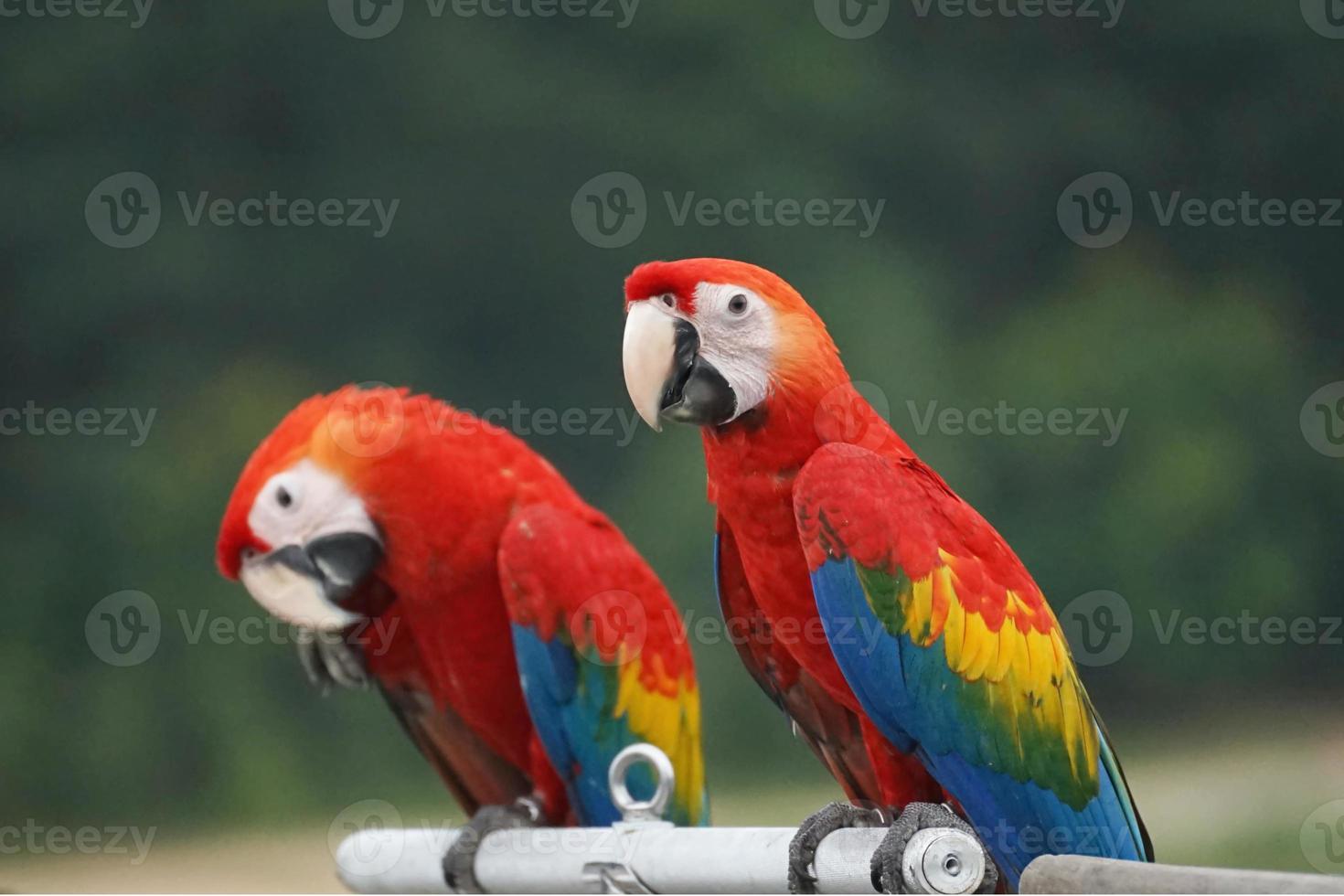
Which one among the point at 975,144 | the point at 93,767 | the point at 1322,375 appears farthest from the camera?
the point at 93,767

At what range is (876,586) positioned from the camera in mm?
1129

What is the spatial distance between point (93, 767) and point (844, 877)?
2329mm

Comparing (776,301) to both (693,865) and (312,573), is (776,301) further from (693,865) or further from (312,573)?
(312,573)

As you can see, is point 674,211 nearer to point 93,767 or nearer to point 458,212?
point 458,212

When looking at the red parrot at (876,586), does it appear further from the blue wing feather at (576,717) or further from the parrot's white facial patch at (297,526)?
the parrot's white facial patch at (297,526)

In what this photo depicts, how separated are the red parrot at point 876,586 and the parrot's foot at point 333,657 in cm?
67

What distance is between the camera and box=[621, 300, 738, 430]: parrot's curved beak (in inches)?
46.9

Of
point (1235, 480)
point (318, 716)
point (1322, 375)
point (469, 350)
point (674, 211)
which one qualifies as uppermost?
point (674, 211)

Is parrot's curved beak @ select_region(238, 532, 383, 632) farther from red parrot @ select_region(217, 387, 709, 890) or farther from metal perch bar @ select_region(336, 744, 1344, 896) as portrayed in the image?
metal perch bar @ select_region(336, 744, 1344, 896)

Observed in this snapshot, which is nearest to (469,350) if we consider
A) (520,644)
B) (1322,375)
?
(520,644)

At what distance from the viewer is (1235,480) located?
248 cm

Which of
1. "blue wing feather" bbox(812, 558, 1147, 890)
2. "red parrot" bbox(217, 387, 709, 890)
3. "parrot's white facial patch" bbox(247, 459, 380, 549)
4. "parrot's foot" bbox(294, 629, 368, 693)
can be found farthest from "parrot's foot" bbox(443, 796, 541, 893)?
"blue wing feather" bbox(812, 558, 1147, 890)

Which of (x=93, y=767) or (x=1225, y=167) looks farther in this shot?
(x=93, y=767)

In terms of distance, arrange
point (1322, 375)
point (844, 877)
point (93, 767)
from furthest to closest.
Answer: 1. point (93, 767)
2. point (1322, 375)
3. point (844, 877)
